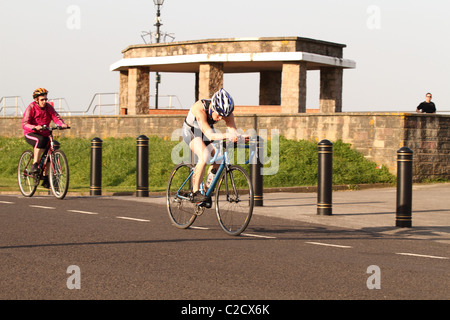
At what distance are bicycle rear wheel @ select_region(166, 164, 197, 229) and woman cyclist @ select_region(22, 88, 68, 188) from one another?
152 inches

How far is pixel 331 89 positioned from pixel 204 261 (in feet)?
86.1

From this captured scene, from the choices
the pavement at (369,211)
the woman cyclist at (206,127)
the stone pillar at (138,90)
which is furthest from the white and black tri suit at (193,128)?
the stone pillar at (138,90)

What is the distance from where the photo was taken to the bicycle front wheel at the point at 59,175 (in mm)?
12617

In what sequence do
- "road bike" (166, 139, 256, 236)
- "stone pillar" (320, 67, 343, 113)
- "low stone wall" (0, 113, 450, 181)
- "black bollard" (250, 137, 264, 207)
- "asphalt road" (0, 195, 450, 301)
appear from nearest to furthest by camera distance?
"asphalt road" (0, 195, 450, 301) < "road bike" (166, 139, 256, 236) < "black bollard" (250, 137, 264, 207) < "low stone wall" (0, 113, 450, 181) < "stone pillar" (320, 67, 343, 113)

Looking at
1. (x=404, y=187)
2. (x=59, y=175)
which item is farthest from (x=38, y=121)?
(x=404, y=187)

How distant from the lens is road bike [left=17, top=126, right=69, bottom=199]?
41.7 feet

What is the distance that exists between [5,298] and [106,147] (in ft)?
68.4

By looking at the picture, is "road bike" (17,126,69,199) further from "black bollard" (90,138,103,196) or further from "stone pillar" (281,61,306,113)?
"stone pillar" (281,61,306,113)

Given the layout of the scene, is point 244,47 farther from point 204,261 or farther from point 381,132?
point 204,261

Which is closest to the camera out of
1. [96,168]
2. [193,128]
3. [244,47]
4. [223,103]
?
[223,103]

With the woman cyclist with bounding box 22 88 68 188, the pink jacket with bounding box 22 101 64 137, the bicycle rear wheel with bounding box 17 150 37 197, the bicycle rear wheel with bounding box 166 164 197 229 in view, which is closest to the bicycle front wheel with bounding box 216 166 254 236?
the bicycle rear wheel with bounding box 166 164 197 229

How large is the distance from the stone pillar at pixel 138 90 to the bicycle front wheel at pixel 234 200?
2586 cm

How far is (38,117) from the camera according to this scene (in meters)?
13.1

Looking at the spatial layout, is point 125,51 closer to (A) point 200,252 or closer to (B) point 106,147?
(B) point 106,147
